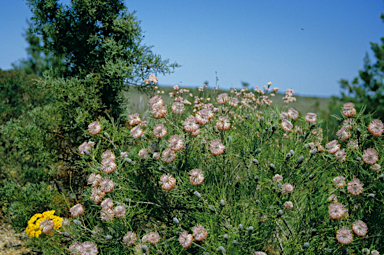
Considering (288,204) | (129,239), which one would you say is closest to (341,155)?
(288,204)

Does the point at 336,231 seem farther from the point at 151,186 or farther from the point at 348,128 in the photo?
the point at 151,186

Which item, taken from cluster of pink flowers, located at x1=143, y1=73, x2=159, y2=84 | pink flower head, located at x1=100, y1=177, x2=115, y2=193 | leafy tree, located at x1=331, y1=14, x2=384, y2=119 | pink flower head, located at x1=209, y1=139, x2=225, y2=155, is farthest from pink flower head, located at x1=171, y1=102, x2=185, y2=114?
leafy tree, located at x1=331, y1=14, x2=384, y2=119

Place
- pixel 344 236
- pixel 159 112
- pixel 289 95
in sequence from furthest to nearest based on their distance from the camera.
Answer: pixel 289 95
pixel 159 112
pixel 344 236

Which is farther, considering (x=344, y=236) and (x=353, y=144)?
(x=353, y=144)

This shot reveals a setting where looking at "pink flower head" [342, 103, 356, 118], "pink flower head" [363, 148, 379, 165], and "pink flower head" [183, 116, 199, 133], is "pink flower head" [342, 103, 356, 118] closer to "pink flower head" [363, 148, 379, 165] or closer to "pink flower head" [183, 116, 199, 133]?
"pink flower head" [363, 148, 379, 165]

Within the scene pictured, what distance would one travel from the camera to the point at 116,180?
257 cm

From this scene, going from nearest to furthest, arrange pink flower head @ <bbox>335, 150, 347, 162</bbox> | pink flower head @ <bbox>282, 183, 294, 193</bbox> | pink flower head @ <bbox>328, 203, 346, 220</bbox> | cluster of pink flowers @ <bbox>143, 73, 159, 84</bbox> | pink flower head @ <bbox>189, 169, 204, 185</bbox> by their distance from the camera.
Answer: pink flower head @ <bbox>328, 203, 346, 220</bbox>
pink flower head @ <bbox>282, 183, 294, 193</bbox>
pink flower head @ <bbox>189, 169, 204, 185</bbox>
pink flower head @ <bbox>335, 150, 347, 162</bbox>
cluster of pink flowers @ <bbox>143, 73, 159, 84</bbox>

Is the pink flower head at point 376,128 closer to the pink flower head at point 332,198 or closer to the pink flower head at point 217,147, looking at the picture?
the pink flower head at point 332,198

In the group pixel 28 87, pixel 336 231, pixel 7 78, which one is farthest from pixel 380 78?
pixel 7 78

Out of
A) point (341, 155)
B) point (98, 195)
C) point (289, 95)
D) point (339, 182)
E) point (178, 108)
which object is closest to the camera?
point (339, 182)

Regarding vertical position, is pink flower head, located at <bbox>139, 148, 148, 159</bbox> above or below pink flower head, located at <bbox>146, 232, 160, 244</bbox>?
above

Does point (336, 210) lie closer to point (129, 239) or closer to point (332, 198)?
point (332, 198)

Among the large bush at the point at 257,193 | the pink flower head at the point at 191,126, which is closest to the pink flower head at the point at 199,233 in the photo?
the large bush at the point at 257,193

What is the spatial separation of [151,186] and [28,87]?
18.0 ft
